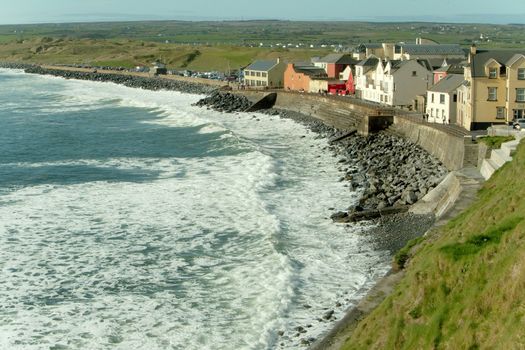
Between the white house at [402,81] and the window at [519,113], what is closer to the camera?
the window at [519,113]

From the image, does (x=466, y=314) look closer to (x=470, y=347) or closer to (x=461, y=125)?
→ (x=470, y=347)

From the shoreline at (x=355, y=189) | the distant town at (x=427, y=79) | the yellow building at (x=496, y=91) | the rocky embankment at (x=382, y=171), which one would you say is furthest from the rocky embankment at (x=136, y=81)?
the yellow building at (x=496, y=91)

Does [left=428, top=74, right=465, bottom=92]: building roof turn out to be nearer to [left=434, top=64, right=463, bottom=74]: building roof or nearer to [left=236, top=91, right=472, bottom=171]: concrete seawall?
[left=236, top=91, right=472, bottom=171]: concrete seawall

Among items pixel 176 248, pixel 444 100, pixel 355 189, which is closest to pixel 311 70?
pixel 444 100

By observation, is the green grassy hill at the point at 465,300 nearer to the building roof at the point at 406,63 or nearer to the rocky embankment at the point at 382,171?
the rocky embankment at the point at 382,171

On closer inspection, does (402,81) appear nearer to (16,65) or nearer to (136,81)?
(136,81)

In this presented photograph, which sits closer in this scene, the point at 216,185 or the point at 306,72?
the point at 216,185

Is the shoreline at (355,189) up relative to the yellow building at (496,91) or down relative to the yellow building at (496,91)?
down

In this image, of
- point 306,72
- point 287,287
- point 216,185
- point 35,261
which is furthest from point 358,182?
point 306,72
